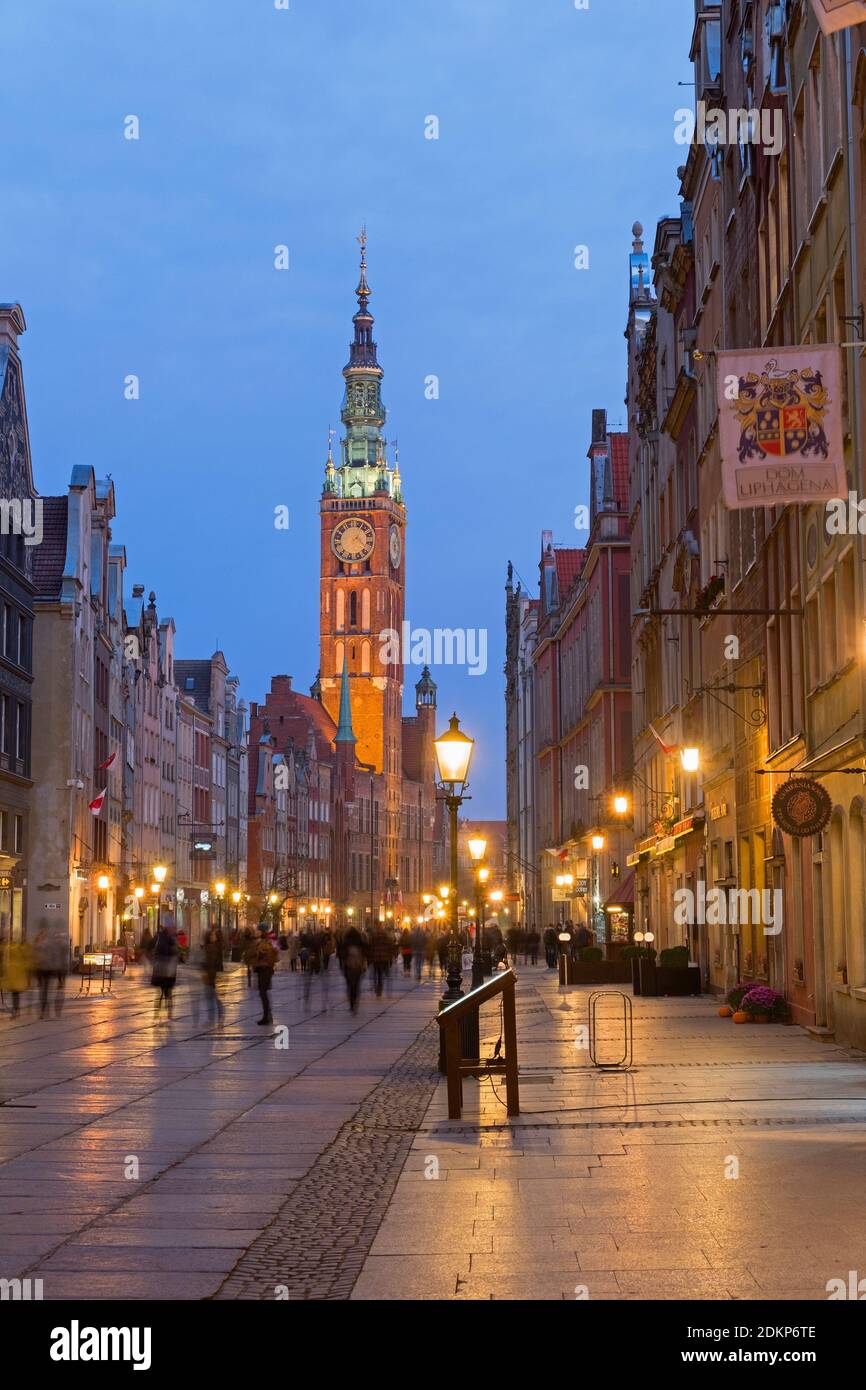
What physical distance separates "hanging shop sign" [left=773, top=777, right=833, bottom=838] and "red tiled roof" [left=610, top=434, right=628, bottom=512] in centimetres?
4902

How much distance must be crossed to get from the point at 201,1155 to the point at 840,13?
9.14 meters

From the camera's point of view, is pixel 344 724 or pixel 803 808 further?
pixel 344 724

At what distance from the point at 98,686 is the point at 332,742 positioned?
116474 millimetres

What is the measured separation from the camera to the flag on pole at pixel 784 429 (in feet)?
57.8

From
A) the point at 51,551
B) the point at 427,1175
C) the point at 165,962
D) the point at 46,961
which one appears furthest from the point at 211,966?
the point at 51,551

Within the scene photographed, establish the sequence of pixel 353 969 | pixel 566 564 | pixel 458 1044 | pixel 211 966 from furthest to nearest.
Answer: pixel 566 564, pixel 353 969, pixel 211 966, pixel 458 1044

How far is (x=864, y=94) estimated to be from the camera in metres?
20.6

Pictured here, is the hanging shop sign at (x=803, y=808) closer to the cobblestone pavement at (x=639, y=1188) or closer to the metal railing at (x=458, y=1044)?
the cobblestone pavement at (x=639, y=1188)

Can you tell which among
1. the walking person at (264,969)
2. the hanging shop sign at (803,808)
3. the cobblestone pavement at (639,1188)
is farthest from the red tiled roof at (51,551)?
the cobblestone pavement at (639,1188)

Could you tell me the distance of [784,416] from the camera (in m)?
17.8

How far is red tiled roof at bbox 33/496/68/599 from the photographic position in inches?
2677

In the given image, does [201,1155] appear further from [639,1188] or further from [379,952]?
[379,952]

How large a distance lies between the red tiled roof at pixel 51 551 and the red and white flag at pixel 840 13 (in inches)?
2270
